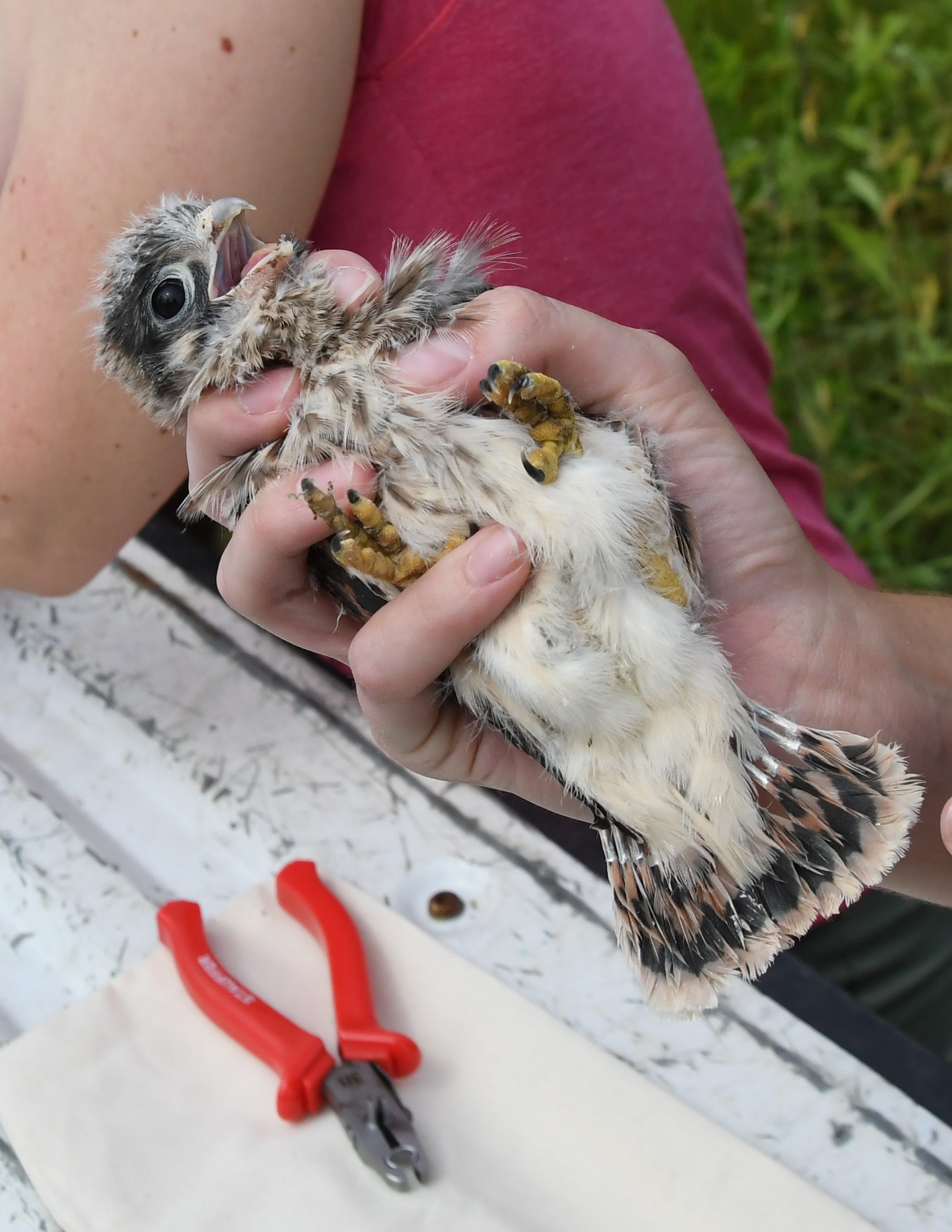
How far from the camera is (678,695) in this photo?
1711mm

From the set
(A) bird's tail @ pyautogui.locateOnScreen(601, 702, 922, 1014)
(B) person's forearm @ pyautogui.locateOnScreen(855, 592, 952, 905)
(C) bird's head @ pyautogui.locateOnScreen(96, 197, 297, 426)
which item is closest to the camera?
(A) bird's tail @ pyautogui.locateOnScreen(601, 702, 922, 1014)

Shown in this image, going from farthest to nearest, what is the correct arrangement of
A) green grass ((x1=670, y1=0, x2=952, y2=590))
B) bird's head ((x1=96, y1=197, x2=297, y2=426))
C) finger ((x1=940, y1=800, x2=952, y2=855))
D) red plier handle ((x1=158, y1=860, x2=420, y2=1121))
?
1. green grass ((x1=670, y1=0, x2=952, y2=590))
2. red plier handle ((x1=158, y1=860, x2=420, y2=1121))
3. bird's head ((x1=96, y1=197, x2=297, y2=426))
4. finger ((x1=940, y1=800, x2=952, y2=855))

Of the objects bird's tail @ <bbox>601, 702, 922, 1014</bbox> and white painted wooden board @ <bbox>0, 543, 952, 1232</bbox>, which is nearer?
bird's tail @ <bbox>601, 702, 922, 1014</bbox>

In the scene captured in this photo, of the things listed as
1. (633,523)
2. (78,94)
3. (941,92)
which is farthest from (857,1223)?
(941,92)

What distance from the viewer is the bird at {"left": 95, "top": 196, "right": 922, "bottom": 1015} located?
1.67 meters

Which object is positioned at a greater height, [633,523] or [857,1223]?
[633,523]

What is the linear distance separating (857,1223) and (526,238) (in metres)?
1.97

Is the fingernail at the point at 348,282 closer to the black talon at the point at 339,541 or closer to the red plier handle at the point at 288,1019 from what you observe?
the black talon at the point at 339,541

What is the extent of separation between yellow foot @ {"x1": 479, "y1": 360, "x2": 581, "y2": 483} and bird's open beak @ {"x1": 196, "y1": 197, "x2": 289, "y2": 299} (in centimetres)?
47

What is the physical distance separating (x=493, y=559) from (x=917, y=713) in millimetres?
999

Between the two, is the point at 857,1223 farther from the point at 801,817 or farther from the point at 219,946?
the point at 219,946

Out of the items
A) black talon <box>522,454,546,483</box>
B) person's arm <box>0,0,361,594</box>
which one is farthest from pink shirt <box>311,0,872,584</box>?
black talon <box>522,454,546,483</box>

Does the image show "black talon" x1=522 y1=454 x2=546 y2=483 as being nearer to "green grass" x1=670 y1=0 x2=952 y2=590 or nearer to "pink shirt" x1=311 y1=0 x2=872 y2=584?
"pink shirt" x1=311 y1=0 x2=872 y2=584

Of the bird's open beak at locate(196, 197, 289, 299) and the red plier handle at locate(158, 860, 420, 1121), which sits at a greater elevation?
the bird's open beak at locate(196, 197, 289, 299)
